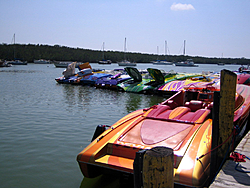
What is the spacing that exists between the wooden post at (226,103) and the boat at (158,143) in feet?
1.09

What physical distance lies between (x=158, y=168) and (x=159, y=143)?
2218 millimetres

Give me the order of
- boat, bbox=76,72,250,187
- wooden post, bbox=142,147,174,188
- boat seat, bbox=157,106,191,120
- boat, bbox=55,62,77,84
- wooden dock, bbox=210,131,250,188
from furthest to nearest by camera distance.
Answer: boat, bbox=55,62,77,84, boat seat, bbox=157,106,191,120, boat, bbox=76,72,250,187, wooden dock, bbox=210,131,250,188, wooden post, bbox=142,147,174,188

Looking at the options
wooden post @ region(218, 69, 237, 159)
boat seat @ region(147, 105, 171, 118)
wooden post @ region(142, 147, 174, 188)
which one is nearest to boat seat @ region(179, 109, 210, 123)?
boat seat @ region(147, 105, 171, 118)

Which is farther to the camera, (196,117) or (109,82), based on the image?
(109,82)

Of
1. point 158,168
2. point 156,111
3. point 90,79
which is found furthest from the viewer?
point 90,79

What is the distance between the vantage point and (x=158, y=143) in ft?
17.0

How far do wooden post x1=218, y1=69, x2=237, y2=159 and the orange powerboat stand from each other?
0.33m

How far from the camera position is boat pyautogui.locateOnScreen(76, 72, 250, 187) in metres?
4.48

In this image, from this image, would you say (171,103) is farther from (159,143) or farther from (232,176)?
(232,176)

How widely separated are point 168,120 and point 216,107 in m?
1.50

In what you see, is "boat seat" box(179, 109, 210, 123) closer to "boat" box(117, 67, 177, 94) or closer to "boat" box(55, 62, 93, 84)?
"boat" box(117, 67, 177, 94)

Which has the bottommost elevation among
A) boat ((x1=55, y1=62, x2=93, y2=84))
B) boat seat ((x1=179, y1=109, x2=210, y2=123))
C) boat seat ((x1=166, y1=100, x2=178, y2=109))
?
boat seat ((x1=179, y1=109, x2=210, y2=123))

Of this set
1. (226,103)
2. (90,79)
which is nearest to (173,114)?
(226,103)

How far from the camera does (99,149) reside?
5152 mm
